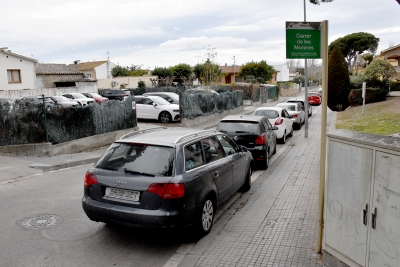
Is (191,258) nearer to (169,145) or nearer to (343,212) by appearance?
(169,145)

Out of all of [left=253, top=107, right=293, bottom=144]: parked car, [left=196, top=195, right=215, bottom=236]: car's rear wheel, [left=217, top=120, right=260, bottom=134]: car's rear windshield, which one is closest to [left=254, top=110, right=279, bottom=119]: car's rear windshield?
[left=253, top=107, right=293, bottom=144]: parked car

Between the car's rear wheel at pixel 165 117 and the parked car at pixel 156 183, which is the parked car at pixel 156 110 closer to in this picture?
the car's rear wheel at pixel 165 117

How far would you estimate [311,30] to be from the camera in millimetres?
5281

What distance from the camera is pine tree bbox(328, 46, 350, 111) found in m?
29.7

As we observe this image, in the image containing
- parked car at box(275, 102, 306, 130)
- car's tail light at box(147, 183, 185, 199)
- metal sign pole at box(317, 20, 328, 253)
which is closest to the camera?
metal sign pole at box(317, 20, 328, 253)

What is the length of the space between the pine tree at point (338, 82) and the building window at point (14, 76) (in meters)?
29.8

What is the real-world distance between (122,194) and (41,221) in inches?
78.8

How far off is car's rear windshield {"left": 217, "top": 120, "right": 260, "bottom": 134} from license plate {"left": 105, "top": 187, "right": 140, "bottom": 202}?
5893mm

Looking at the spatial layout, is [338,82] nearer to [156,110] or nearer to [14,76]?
[156,110]

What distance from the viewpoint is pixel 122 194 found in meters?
5.12

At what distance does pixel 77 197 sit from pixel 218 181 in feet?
10.6

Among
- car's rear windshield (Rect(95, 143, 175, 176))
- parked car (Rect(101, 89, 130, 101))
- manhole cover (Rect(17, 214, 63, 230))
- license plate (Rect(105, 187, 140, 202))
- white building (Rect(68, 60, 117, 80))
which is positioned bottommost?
manhole cover (Rect(17, 214, 63, 230))

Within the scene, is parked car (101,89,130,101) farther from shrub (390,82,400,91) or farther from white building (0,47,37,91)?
shrub (390,82,400,91)

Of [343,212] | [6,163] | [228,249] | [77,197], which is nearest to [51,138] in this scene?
[6,163]
